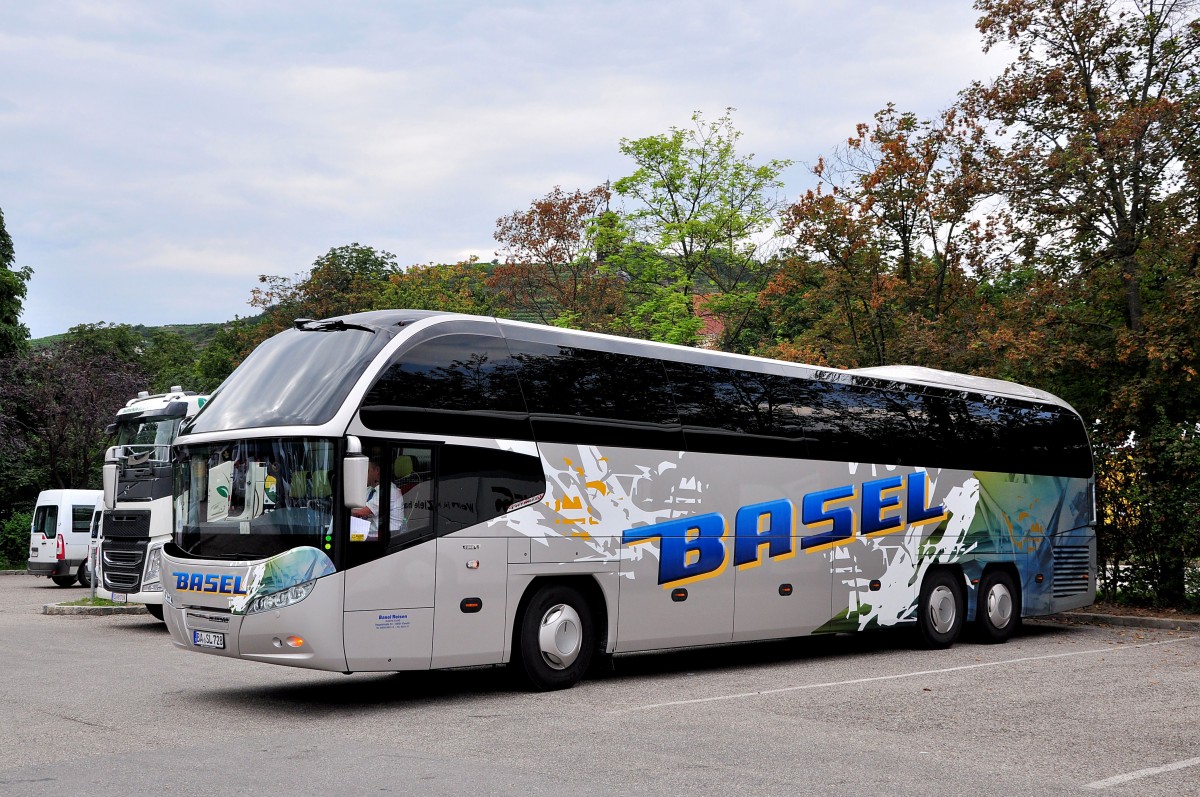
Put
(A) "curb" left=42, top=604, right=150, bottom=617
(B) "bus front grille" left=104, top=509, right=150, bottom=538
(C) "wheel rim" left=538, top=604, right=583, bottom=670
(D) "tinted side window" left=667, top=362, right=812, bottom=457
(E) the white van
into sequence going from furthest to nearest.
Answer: (E) the white van, (A) "curb" left=42, top=604, right=150, bottom=617, (B) "bus front grille" left=104, top=509, right=150, bottom=538, (D) "tinted side window" left=667, top=362, right=812, bottom=457, (C) "wheel rim" left=538, top=604, right=583, bottom=670

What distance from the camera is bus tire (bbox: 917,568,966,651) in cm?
1603

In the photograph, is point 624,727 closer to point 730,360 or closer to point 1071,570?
point 730,360

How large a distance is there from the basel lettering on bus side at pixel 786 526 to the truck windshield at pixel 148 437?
31.7 feet

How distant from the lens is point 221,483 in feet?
34.8

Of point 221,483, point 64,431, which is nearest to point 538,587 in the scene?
point 221,483

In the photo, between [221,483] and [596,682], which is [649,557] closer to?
[596,682]

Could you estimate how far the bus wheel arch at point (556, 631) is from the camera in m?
11.3

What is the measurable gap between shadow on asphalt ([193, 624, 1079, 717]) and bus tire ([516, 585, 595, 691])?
288mm

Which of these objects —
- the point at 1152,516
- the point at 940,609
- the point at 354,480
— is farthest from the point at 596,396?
the point at 1152,516

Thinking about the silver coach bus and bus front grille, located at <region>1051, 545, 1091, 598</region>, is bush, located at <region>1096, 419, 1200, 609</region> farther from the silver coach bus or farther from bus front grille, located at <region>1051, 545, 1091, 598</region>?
the silver coach bus

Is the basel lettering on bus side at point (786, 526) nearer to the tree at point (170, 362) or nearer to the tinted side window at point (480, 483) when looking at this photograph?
the tinted side window at point (480, 483)

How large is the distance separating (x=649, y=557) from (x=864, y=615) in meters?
4.05

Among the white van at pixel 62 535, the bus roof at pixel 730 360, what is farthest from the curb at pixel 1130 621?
the white van at pixel 62 535

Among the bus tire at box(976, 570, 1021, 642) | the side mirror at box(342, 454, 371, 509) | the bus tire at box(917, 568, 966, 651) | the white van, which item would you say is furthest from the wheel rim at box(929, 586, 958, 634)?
the white van
